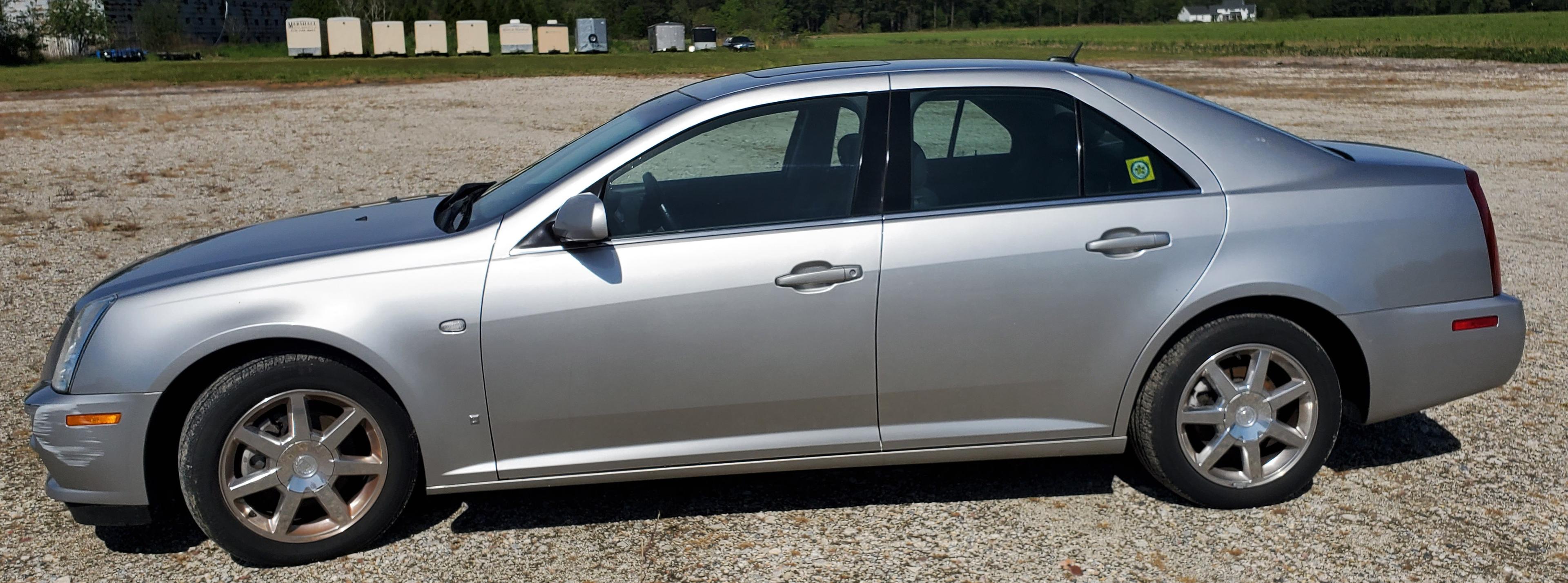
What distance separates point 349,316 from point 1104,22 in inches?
6536

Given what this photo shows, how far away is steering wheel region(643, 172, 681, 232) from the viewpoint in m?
3.99

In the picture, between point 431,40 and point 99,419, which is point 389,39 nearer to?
point 431,40

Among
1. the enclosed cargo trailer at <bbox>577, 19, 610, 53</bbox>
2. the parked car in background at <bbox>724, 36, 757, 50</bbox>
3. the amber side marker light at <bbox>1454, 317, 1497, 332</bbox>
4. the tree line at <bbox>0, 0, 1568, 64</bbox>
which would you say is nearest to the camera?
the amber side marker light at <bbox>1454, 317, 1497, 332</bbox>

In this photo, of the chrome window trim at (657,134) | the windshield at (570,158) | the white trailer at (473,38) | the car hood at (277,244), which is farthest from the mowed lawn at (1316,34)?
the car hood at (277,244)

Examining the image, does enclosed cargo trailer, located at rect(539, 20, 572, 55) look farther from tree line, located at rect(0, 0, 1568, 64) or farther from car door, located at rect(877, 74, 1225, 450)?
car door, located at rect(877, 74, 1225, 450)

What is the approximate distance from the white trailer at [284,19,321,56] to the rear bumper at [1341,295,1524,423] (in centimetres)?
6418

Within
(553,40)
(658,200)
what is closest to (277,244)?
(658,200)

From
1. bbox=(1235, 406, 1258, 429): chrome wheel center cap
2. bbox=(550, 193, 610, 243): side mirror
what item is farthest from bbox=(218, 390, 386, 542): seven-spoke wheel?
bbox=(1235, 406, 1258, 429): chrome wheel center cap

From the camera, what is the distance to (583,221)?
3.77 m

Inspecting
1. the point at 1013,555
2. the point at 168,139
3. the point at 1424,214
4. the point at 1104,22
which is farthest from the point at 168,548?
the point at 1104,22

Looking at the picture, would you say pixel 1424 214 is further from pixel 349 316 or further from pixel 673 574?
pixel 349 316

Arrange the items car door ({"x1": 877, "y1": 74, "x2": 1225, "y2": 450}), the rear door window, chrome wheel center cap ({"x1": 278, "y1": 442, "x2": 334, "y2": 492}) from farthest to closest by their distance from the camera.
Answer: the rear door window
car door ({"x1": 877, "y1": 74, "x2": 1225, "y2": 450})
chrome wheel center cap ({"x1": 278, "y1": 442, "x2": 334, "y2": 492})

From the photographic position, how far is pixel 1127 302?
4.05 meters

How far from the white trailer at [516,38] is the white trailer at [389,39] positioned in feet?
17.8
